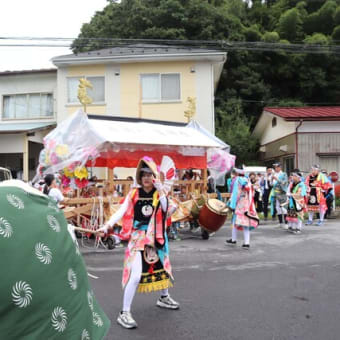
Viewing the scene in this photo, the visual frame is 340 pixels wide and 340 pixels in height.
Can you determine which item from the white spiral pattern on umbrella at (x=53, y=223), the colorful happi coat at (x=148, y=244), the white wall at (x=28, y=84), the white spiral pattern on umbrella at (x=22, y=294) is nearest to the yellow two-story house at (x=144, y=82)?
the white wall at (x=28, y=84)

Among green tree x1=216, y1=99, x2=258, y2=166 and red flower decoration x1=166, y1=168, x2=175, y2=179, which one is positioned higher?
green tree x1=216, y1=99, x2=258, y2=166

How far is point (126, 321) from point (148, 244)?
33.3 inches

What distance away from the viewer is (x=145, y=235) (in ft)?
14.9

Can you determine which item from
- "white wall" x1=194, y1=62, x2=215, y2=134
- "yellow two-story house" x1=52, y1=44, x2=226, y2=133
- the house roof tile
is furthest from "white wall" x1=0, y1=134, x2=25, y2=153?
the house roof tile

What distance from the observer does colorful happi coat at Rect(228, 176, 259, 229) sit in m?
8.83

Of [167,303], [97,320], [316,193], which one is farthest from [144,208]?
[316,193]

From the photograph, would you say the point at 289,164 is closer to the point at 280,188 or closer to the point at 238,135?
the point at 238,135

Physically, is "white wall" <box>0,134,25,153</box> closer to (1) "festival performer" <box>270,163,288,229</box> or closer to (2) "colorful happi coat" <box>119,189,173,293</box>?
(1) "festival performer" <box>270,163,288,229</box>

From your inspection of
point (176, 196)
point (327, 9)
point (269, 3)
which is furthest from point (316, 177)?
point (269, 3)

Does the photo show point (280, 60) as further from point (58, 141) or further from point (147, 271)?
point (147, 271)

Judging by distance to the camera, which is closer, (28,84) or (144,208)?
(144,208)

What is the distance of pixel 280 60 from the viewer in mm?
31016

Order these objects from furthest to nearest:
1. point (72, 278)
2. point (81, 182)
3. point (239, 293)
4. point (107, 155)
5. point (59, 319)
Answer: point (107, 155) → point (81, 182) → point (239, 293) → point (72, 278) → point (59, 319)

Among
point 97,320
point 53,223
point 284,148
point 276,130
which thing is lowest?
point 97,320
